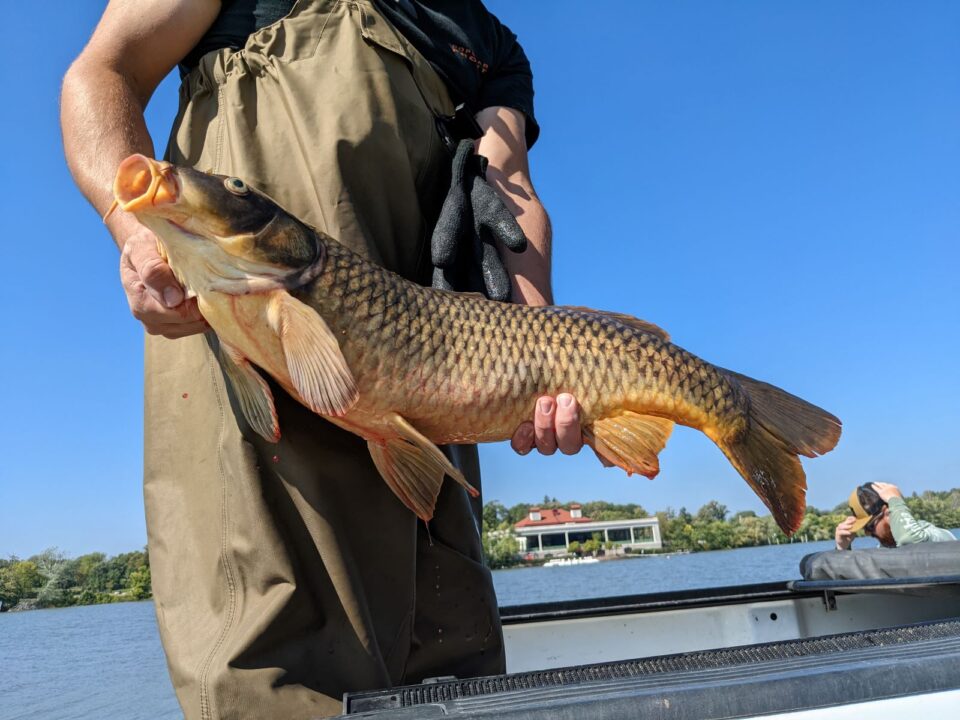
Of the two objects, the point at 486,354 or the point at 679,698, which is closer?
the point at 679,698

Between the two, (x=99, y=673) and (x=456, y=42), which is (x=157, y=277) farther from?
(x=99, y=673)

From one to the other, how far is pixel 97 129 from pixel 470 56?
5.37ft

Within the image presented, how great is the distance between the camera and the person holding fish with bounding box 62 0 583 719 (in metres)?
2.18

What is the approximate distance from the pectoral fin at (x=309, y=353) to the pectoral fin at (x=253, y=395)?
0.51ft

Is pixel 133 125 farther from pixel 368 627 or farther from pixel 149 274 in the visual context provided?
pixel 368 627

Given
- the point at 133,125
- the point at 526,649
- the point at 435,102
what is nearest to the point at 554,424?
the point at 435,102

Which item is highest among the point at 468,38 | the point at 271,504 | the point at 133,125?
the point at 468,38

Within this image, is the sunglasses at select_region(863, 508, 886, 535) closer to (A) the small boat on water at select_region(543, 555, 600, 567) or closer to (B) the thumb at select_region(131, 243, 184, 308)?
(B) the thumb at select_region(131, 243, 184, 308)

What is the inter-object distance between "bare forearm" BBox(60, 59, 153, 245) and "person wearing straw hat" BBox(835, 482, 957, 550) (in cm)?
879

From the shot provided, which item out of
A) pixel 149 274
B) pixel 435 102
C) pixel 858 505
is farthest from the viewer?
pixel 858 505

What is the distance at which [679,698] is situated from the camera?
128 centimetres

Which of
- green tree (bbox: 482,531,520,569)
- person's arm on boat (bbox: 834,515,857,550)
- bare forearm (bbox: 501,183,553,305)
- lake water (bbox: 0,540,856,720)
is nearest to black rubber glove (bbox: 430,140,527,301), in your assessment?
bare forearm (bbox: 501,183,553,305)

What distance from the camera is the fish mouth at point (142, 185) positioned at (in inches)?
74.9

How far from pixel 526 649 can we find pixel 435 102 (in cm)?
404
